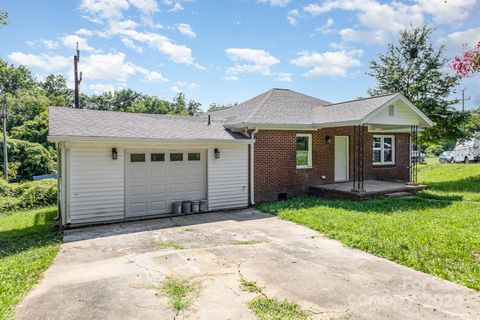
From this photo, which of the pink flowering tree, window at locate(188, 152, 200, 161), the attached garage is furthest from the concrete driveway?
the pink flowering tree

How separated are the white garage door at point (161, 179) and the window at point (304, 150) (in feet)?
13.5

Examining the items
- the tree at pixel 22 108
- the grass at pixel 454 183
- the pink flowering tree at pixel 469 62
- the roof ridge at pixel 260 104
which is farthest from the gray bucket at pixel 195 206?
the tree at pixel 22 108

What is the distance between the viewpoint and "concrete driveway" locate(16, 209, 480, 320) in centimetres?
386

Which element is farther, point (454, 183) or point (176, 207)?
point (454, 183)

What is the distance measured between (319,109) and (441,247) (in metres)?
8.98

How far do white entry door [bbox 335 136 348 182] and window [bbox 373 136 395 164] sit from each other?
1.86 m

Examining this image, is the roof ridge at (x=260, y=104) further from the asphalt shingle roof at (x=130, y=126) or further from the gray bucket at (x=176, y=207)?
the gray bucket at (x=176, y=207)

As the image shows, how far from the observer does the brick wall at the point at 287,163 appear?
11.7 metres

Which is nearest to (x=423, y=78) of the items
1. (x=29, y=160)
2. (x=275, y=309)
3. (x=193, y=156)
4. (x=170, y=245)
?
(x=193, y=156)

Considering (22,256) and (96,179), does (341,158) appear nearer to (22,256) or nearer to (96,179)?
(96,179)

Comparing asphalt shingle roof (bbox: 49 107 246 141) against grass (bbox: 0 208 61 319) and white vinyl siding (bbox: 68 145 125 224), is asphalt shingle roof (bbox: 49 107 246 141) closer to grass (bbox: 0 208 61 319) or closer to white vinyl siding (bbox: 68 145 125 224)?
white vinyl siding (bbox: 68 145 125 224)

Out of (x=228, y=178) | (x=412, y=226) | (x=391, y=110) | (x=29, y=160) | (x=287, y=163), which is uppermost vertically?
(x=391, y=110)

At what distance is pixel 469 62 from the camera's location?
9273mm

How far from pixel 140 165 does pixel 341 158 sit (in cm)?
862
